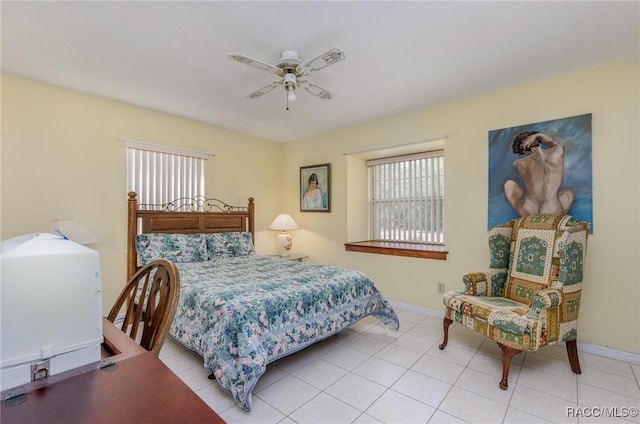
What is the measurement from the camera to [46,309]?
75 centimetres

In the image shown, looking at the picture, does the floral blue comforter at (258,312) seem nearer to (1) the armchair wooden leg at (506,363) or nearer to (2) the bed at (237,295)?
(2) the bed at (237,295)

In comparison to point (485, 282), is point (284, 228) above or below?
above

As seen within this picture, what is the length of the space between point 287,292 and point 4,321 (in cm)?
178

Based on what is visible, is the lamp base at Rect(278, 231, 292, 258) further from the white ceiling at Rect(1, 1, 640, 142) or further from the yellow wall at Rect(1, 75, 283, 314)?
the white ceiling at Rect(1, 1, 640, 142)

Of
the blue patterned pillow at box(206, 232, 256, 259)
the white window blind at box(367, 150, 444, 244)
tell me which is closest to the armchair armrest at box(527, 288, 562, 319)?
the white window blind at box(367, 150, 444, 244)

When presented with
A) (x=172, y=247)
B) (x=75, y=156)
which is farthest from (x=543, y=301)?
(x=75, y=156)

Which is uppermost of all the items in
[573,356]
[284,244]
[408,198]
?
[408,198]

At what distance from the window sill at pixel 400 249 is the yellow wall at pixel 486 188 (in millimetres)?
84

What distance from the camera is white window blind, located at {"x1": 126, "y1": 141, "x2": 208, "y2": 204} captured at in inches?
140

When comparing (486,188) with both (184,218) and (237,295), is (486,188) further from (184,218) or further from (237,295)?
(184,218)

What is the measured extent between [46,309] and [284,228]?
12.8 feet

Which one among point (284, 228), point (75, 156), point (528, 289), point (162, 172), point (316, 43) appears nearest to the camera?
point (316, 43)

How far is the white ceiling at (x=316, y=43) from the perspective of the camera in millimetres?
1891

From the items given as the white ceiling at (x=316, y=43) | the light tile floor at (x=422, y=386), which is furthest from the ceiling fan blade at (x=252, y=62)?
the light tile floor at (x=422, y=386)
